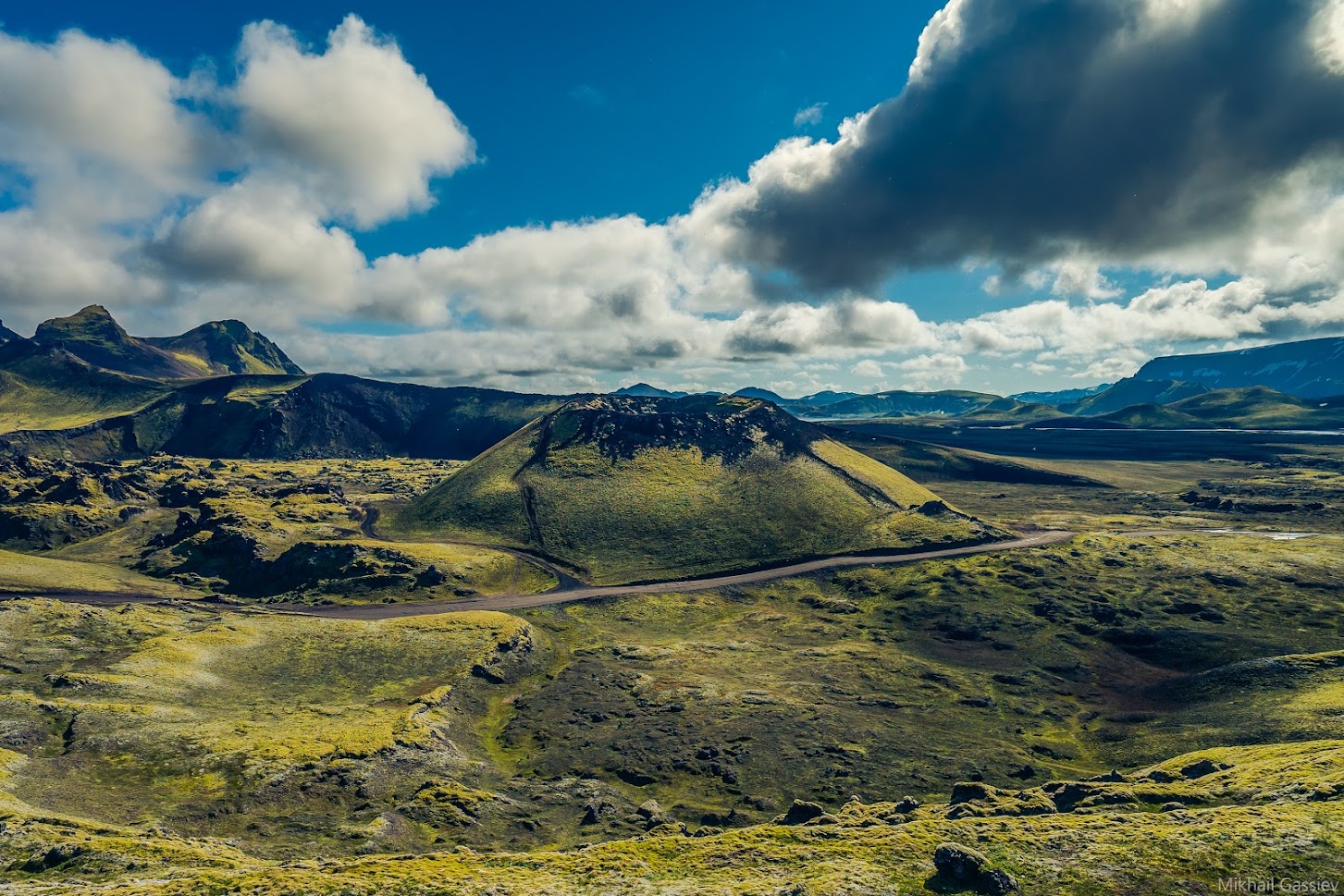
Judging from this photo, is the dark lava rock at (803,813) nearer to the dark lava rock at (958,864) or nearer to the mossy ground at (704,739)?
the mossy ground at (704,739)

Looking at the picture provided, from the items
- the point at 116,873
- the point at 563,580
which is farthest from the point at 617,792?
the point at 563,580

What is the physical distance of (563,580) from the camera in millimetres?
177625

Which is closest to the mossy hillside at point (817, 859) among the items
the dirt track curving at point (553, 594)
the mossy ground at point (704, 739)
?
the mossy ground at point (704, 739)

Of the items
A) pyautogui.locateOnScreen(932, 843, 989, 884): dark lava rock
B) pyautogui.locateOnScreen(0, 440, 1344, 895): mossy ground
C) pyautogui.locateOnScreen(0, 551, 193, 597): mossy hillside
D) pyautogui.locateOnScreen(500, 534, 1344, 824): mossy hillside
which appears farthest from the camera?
pyautogui.locateOnScreen(0, 551, 193, 597): mossy hillside

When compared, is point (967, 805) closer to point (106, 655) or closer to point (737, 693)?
point (737, 693)

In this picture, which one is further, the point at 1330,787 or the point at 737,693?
the point at 737,693

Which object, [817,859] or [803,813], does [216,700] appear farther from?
[817,859]

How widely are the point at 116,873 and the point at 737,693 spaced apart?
7853 centimetres

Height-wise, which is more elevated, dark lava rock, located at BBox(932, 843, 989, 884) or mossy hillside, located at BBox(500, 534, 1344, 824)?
dark lava rock, located at BBox(932, 843, 989, 884)

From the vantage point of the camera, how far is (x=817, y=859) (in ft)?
159

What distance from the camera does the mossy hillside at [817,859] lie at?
42.9 m

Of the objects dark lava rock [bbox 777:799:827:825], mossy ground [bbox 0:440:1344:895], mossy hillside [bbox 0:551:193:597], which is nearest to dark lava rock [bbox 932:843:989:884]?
mossy ground [bbox 0:440:1344:895]

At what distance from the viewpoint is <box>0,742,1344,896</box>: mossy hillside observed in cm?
4288

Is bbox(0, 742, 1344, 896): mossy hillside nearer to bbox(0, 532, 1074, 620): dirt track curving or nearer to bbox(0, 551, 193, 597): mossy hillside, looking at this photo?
bbox(0, 532, 1074, 620): dirt track curving
